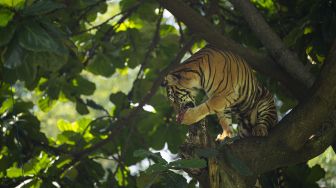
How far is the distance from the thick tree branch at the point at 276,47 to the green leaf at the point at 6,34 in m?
2.15

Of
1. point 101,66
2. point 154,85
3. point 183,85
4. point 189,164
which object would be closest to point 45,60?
point 183,85

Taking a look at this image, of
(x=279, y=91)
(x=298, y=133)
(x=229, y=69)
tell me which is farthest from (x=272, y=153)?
(x=279, y=91)

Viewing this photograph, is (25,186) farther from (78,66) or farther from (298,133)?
(298,133)

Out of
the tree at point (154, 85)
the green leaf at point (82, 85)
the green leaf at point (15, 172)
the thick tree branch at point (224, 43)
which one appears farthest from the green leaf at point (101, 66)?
the thick tree branch at point (224, 43)

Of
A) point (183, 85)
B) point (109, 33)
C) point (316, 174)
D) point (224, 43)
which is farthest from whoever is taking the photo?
point (109, 33)

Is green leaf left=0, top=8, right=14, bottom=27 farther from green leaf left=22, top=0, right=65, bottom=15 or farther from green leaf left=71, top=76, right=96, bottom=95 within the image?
green leaf left=71, top=76, right=96, bottom=95

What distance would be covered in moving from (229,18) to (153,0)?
0.88 metres

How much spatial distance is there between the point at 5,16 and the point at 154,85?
2.49 metres

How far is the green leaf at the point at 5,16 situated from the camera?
4.19 metres

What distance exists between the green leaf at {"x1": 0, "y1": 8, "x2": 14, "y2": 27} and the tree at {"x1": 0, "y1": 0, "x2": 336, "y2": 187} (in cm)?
1

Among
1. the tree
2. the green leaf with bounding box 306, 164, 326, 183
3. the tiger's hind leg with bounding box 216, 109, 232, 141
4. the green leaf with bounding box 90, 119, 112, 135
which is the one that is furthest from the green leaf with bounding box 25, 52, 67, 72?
the green leaf with bounding box 306, 164, 326, 183

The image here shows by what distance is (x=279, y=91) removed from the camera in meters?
6.50

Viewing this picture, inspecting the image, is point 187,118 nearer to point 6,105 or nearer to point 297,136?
point 297,136

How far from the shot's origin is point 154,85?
6477mm
